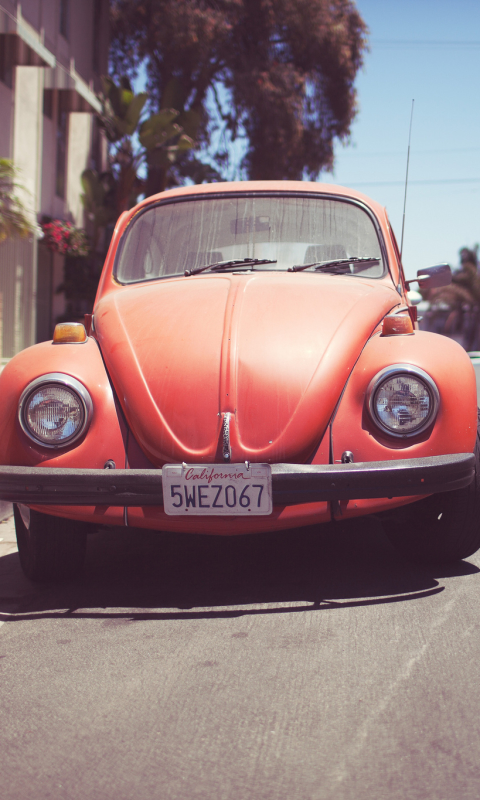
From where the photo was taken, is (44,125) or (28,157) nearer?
(28,157)

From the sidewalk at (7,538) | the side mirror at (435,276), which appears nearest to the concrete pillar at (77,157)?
the sidewalk at (7,538)

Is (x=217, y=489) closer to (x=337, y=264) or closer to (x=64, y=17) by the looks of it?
(x=337, y=264)

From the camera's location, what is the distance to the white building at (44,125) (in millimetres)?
13812

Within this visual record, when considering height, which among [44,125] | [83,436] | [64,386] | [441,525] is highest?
[44,125]

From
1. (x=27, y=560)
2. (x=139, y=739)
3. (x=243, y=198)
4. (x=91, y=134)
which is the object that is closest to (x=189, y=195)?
(x=243, y=198)

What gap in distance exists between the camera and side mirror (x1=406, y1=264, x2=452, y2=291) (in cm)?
517

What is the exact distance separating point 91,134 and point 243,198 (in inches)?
639

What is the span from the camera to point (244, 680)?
8.31 ft

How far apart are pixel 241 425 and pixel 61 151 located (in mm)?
16106

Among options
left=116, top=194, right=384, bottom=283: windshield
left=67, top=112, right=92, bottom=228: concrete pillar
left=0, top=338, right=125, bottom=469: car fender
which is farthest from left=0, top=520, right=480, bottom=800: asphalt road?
left=67, top=112, right=92, bottom=228: concrete pillar

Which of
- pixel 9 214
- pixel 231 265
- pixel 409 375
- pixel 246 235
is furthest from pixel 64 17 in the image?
pixel 409 375

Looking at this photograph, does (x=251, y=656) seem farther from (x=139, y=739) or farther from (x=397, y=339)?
(x=397, y=339)

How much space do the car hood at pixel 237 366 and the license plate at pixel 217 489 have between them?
65mm

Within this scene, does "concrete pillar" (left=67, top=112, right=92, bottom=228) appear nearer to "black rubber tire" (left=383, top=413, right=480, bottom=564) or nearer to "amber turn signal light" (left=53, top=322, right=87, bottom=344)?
"amber turn signal light" (left=53, top=322, right=87, bottom=344)
